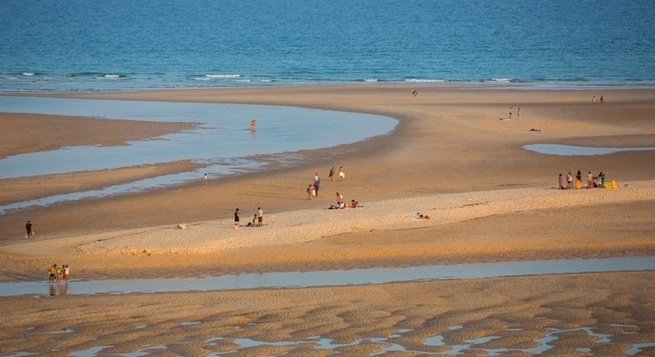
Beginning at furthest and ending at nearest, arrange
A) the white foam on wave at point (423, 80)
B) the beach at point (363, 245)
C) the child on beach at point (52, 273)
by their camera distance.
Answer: the white foam on wave at point (423, 80) → the child on beach at point (52, 273) → the beach at point (363, 245)

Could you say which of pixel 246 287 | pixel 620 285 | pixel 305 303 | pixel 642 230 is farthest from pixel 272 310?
pixel 642 230

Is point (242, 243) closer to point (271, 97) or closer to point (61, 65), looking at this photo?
point (271, 97)

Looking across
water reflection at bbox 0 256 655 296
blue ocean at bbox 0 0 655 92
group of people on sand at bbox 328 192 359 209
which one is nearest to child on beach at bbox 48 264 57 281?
water reflection at bbox 0 256 655 296

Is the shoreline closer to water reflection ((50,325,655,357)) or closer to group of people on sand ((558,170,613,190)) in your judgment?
group of people on sand ((558,170,613,190))

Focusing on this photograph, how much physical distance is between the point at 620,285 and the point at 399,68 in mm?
90310

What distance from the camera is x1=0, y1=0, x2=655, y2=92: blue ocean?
99.3 m

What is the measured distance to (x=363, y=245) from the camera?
27953mm

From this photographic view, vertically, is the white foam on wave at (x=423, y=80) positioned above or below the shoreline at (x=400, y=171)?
above

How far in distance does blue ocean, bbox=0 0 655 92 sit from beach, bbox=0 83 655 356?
45.7 metres

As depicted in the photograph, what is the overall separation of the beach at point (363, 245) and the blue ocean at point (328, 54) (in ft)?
150

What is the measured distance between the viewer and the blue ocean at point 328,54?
99.3 m

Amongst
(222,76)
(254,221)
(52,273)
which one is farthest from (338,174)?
(222,76)

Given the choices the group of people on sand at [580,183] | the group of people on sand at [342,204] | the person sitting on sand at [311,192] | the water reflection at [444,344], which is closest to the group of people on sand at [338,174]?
the person sitting on sand at [311,192]

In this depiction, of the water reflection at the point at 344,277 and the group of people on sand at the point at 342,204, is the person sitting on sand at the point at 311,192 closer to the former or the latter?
the group of people on sand at the point at 342,204
